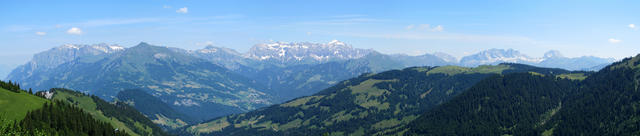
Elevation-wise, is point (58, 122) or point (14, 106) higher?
point (14, 106)

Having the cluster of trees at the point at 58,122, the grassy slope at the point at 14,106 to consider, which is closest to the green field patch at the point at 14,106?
the grassy slope at the point at 14,106

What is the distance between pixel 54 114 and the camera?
607ft

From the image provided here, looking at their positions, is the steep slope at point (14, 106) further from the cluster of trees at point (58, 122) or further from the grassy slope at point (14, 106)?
the cluster of trees at point (58, 122)

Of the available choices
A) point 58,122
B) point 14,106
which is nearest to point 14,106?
point 14,106

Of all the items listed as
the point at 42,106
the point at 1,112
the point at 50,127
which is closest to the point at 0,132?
the point at 50,127

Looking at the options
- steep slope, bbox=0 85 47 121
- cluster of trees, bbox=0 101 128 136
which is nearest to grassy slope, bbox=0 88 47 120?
steep slope, bbox=0 85 47 121

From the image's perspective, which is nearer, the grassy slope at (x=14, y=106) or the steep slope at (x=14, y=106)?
the steep slope at (x=14, y=106)

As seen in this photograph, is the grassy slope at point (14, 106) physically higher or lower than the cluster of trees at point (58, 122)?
higher

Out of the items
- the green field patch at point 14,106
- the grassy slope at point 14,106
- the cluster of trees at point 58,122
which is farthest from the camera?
the grassy slope at point 14,106

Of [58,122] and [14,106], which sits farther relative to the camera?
[14,106]

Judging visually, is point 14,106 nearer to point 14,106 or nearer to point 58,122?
point 14,106

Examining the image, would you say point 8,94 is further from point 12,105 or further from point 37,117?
point 37,117

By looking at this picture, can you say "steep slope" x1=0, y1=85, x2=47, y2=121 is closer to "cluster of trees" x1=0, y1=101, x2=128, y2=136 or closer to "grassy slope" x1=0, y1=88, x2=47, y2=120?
"grassy slope" x1=0, y1=88, x2=47, y2=120

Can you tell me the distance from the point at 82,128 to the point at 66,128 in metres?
10.7
